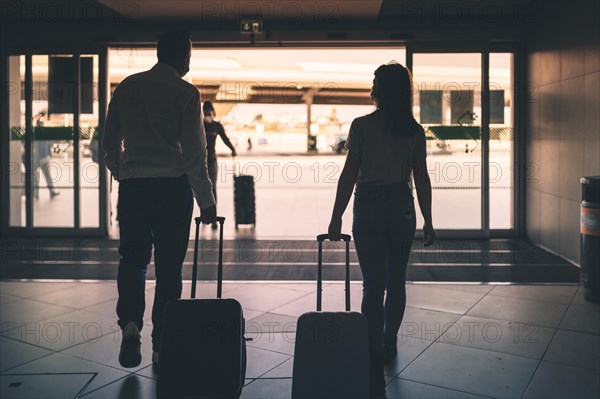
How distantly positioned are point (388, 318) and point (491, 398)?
0.70 m

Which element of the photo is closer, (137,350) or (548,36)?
(137,350)

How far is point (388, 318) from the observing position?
11.9ft

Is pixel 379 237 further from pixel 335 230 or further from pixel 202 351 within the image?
pixel 202 351

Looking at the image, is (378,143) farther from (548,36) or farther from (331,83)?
(331,83)

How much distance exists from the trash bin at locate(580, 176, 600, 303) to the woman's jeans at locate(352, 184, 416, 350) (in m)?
2.30

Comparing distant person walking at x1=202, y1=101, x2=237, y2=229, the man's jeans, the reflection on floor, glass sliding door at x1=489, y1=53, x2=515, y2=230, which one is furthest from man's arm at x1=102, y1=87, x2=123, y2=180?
glass sliding door at x1=489, y1=53, x2=515, y2=230

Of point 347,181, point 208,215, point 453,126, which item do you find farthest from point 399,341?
point 453,126

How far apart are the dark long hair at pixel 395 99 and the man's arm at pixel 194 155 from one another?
3.12 feet

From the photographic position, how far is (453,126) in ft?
27.9

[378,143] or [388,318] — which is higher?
[378,143]

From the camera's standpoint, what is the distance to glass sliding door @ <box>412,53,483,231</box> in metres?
8.42

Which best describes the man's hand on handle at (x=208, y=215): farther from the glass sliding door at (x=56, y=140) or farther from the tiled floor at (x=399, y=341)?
the glass sliding door at (x=56, y=140)

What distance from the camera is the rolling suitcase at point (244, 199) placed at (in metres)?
9.65

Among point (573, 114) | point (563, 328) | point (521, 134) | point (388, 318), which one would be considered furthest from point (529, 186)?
point (388, 318)
